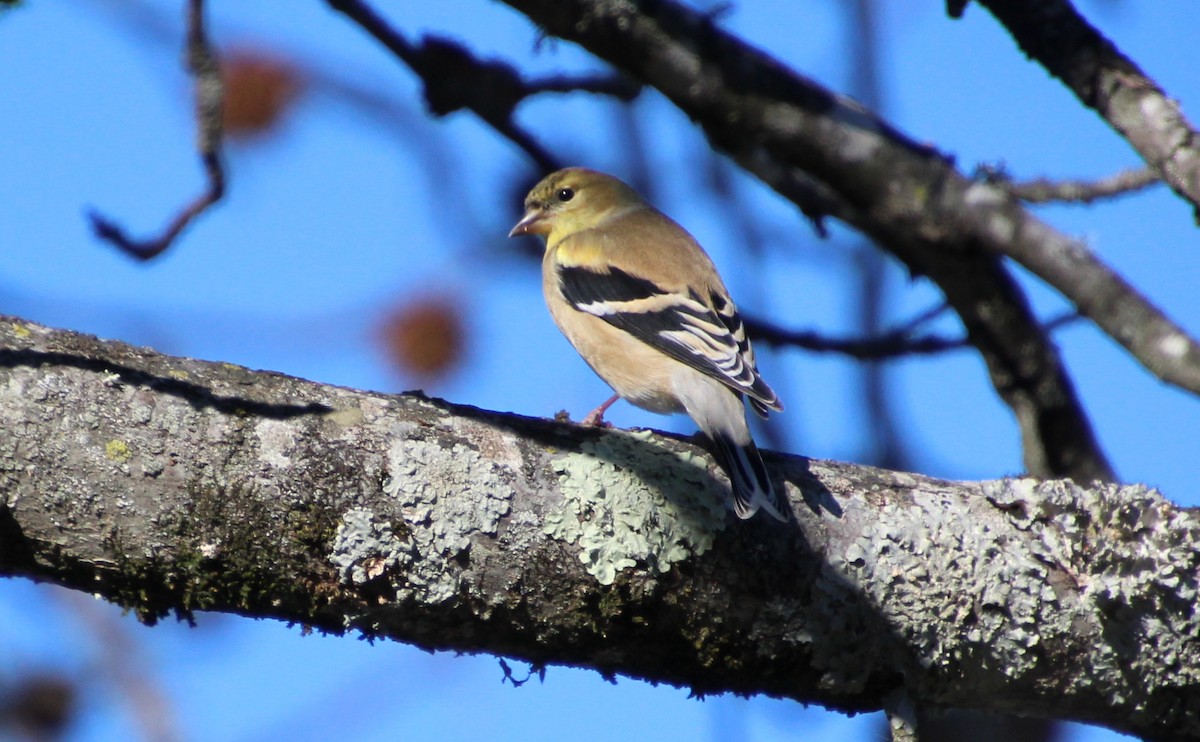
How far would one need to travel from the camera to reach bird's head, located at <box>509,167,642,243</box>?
6125mm

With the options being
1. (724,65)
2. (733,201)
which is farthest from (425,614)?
(733,201)

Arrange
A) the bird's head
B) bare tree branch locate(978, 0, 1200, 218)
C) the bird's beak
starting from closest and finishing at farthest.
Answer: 1. bare tree branch locate(978, 0, 1200, 218)
2. the bird's head
3. the bird's beak

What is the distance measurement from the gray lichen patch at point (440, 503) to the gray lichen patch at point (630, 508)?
6.2 inches

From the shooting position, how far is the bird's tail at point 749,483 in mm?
2943

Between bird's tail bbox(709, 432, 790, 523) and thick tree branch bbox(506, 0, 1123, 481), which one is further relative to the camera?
thick tree branch bbox(506, 0, 1123, 481)

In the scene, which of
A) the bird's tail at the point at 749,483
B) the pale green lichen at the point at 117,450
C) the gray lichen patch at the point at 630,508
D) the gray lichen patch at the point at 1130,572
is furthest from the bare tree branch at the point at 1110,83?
the pale green lichen at the point at 117,450

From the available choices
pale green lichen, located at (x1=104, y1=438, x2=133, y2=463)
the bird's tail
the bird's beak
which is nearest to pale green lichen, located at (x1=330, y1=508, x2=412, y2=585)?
pale green lichen, located at (x1=104, y1=438, x2=133, y2=463)

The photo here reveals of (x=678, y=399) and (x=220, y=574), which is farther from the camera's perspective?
(x=678, y=399)

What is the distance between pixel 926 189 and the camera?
4.50 meters

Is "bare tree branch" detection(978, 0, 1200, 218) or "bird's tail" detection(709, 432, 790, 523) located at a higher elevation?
"bare tree branch" detection(978, 0, 1200, 218)

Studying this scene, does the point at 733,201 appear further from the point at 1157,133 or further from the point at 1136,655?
the point at 1136,655

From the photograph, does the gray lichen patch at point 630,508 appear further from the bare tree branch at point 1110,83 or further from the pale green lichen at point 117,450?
the bare tree branch at point 1110,83

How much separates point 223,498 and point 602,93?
309 cm

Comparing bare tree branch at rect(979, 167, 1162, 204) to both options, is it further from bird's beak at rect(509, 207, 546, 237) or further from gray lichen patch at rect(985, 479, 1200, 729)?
bird's beak at rect(509, 207, 546, 237)
